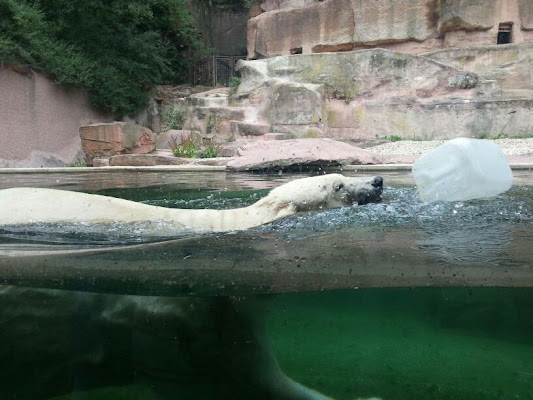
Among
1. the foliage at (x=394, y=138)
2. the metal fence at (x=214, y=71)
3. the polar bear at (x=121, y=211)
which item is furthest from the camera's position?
the metal fence at (x=214, y=71)

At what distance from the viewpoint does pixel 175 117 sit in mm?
16375

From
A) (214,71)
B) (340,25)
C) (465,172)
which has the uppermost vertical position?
(340,25)

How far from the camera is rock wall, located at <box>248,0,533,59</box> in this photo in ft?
52.2

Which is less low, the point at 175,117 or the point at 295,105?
the point at 295,105

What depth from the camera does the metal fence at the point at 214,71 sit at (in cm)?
2238

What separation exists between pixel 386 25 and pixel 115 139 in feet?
30.3

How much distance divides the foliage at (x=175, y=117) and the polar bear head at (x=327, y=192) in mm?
12829

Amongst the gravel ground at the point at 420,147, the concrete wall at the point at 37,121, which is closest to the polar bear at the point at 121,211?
the gravel ground at the point at 420,147

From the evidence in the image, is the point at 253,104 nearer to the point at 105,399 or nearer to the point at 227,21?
the point at 227,21

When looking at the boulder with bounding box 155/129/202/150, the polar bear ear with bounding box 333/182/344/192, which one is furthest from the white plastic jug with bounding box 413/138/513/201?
the boulder with bounding box 155/129/202/150

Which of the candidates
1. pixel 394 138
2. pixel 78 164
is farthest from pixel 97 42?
pixel 394 138

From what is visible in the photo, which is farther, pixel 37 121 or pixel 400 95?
pixel 400 95

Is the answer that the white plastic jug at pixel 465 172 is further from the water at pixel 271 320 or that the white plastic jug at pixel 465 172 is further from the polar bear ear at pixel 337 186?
the water at pixel 271 320

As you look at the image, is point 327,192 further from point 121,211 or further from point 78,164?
point 78,164
